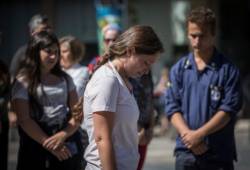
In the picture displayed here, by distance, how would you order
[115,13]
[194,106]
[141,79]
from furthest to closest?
Answer: [115,13]
[141,79]
[194,106]

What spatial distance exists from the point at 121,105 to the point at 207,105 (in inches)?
53.7

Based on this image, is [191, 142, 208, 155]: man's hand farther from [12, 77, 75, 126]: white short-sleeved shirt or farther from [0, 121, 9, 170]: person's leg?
[0, 121, 9, 170]: person's leg

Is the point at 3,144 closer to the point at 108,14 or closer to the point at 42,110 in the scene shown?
A: the point at 42,110

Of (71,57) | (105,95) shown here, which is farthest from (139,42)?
(71,57)

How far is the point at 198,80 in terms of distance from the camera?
529 cm

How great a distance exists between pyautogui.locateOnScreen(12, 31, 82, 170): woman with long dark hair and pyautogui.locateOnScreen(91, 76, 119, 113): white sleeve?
5.36 ft

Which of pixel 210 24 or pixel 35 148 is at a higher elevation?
pixel 210 24

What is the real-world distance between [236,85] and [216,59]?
0.82 ft

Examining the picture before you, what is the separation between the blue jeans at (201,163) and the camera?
17.3 ft

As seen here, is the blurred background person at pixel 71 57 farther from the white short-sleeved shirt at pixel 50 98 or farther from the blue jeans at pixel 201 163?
the blue jeans at pixel 201 163

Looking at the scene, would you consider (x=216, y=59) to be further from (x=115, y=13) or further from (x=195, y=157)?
(x=115, y=13)

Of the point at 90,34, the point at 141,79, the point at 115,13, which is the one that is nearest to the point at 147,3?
the point at 90,34

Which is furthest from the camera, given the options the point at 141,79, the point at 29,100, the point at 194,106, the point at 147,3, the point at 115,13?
the point at 147,3

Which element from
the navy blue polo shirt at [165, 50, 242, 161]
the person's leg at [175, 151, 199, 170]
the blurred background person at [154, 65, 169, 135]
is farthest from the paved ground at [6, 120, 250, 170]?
the navy blue polo shirt at [165, 50, 242, 161]
